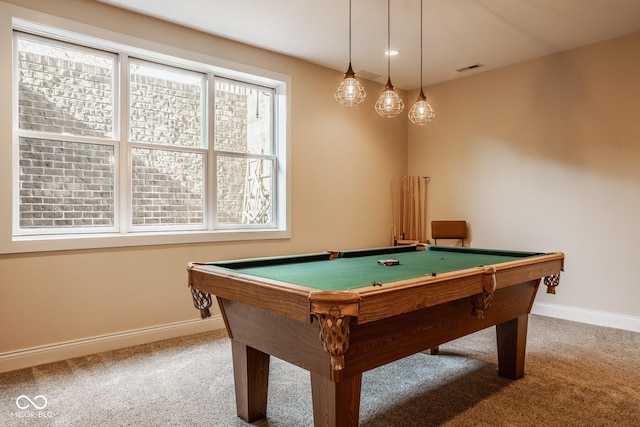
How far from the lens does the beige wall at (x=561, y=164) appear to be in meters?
3.92

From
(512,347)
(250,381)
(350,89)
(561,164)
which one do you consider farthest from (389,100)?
(561,164)

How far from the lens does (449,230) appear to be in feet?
16.3

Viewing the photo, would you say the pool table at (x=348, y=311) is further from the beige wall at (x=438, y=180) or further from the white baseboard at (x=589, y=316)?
the white baseboard at (x=589, y=316)

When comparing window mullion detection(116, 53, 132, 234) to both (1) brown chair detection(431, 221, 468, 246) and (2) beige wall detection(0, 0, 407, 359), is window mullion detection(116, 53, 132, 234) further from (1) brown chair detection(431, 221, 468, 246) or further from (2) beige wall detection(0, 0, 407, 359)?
(1) brown chair detection(431, 221, 468, 246)

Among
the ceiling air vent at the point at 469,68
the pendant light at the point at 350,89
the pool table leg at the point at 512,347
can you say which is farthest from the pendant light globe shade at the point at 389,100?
the ceiling air vent at the point at 469,68

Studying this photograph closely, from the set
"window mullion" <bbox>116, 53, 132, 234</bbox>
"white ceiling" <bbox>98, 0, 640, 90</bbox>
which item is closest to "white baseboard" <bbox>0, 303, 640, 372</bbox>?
"window mullion" <bbox>116, 53, 132, 234</bbox>

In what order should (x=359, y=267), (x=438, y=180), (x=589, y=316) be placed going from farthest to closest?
(x=438, y=180)
(x=589, y=316)
(x=359, y=267)

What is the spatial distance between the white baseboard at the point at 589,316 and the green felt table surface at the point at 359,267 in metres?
1.80

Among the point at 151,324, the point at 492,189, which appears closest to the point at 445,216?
the point at 492,189

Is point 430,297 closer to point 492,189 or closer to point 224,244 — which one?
point 224,244

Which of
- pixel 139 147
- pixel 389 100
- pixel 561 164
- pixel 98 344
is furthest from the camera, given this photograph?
pixel 561 164

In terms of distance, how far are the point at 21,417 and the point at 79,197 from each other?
163cm

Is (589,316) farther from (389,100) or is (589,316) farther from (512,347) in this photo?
(389,100)

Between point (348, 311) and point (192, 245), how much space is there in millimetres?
2639
